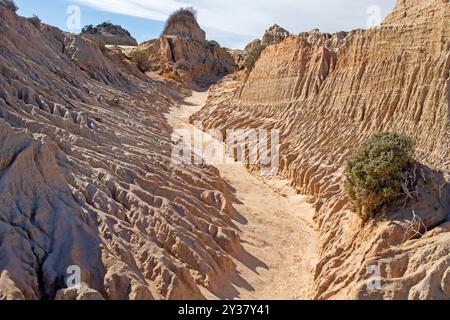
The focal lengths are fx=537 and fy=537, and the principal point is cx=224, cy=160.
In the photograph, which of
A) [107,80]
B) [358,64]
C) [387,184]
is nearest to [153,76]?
[107,80]

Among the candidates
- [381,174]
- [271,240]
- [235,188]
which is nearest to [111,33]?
[235,188]

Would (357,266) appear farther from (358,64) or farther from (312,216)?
(358,64)

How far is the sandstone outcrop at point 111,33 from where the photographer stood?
5612cm

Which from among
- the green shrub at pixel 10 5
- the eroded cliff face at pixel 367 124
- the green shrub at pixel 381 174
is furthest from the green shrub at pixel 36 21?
the green shrub at pixel 381 174

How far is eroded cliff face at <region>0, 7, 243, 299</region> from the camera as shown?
30.4 ft

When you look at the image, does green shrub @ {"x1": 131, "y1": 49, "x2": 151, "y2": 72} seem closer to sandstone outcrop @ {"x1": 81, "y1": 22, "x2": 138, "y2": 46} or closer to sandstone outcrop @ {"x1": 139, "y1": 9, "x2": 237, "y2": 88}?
sandstone outcrop @ {"x1": 139, "y1": 9, "x2": 237, "y2": 88}

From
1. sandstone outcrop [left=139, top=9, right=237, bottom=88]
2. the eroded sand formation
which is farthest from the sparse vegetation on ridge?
the eroded sand formation

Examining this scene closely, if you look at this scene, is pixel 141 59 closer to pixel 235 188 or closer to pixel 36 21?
pixel 36 21

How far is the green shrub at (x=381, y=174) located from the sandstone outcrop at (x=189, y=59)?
29659 millimetres

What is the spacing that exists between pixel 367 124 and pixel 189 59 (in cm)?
3032
